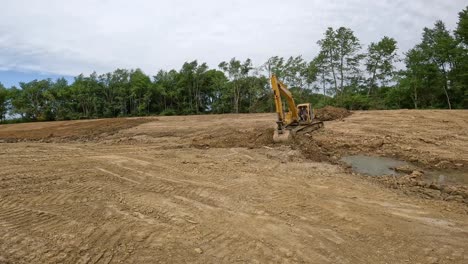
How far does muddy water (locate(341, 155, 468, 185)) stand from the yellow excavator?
2726 mm

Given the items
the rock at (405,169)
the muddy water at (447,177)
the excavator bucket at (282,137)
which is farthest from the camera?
the excavator bucket at (282,137)

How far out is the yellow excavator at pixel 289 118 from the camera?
12352 mm

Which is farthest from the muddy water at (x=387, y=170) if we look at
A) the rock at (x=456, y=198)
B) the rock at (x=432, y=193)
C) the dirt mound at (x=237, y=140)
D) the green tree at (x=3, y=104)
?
the green tree at (x=3, y=104)

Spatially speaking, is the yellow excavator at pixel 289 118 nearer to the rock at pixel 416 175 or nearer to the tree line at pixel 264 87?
the rock at pixel 416 175

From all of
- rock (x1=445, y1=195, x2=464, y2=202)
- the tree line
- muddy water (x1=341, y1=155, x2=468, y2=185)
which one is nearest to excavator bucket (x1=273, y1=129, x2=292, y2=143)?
muddy water (x1=341, y1=155, x2=468, y2=185)

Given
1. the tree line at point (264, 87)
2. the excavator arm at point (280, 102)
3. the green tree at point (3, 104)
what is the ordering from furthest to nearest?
the green tree at point (3, 104)
the tree line at point (264, 87)
the excavator arm at point (280, 102)

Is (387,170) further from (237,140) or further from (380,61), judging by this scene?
(380,61)

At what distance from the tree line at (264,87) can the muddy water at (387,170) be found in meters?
25.5

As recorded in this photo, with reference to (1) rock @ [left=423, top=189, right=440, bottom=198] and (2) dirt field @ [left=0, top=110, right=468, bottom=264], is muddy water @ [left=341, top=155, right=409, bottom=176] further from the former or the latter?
(1) rock @ [left=423, top=189, right=440, bottom=198]

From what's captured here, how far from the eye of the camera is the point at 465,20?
104 feet

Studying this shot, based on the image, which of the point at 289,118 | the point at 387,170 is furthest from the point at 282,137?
the point at 387,170

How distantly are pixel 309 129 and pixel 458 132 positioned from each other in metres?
5.59

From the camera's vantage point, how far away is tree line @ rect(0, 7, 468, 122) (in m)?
33.1

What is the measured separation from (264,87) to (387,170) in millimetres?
35647
